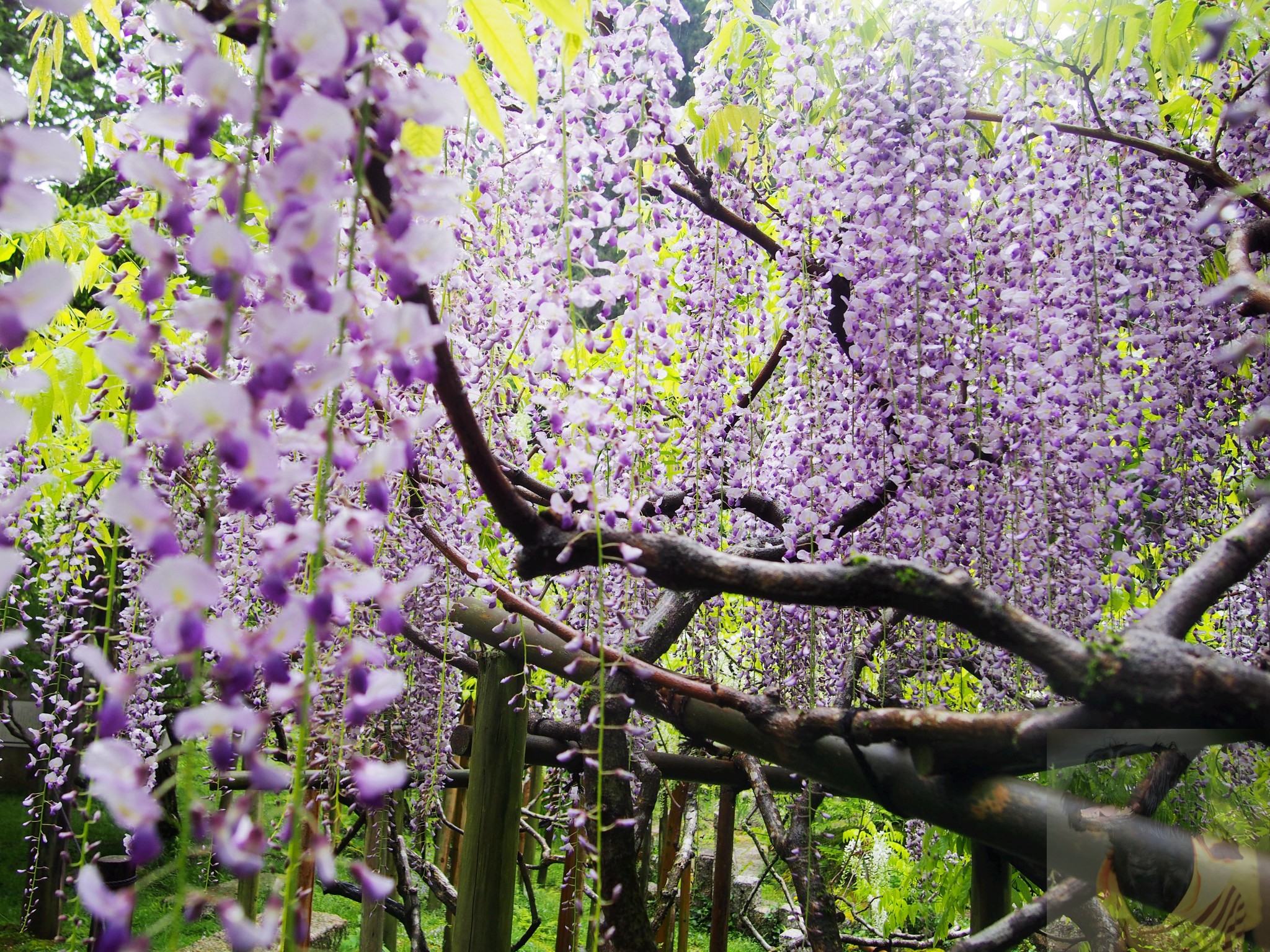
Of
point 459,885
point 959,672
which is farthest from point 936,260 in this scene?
point 459,885

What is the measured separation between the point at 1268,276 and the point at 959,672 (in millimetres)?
1117

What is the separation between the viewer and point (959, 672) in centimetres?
225

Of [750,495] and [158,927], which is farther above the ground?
[750,495]

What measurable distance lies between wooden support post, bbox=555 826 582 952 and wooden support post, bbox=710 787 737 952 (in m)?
0.56

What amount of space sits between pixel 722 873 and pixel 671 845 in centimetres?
83

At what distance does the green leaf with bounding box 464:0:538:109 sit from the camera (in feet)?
2.88

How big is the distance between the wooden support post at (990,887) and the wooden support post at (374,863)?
1.40 metres

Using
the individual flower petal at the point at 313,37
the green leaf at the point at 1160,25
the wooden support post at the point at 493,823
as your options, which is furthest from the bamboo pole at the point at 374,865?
the green leaf at the point at 1160,25

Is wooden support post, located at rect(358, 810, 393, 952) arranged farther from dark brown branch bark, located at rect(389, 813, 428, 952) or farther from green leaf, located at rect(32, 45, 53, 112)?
green leaf, located at rect(32, 45, 53, 112)

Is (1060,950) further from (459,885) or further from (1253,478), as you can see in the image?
(459,885)

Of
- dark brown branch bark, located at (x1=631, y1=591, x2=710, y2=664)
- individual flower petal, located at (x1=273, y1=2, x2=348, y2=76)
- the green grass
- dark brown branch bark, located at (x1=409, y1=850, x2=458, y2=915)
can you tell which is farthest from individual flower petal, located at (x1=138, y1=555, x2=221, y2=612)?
the green grass

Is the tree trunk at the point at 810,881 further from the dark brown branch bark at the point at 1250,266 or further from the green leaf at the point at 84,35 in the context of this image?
the green leaf at the point at 84,35

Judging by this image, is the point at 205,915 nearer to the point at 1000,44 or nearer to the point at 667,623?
the point at 667,623

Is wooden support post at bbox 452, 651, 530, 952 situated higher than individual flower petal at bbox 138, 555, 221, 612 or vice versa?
wooden support post at bbox 452, 651, 530, 952
